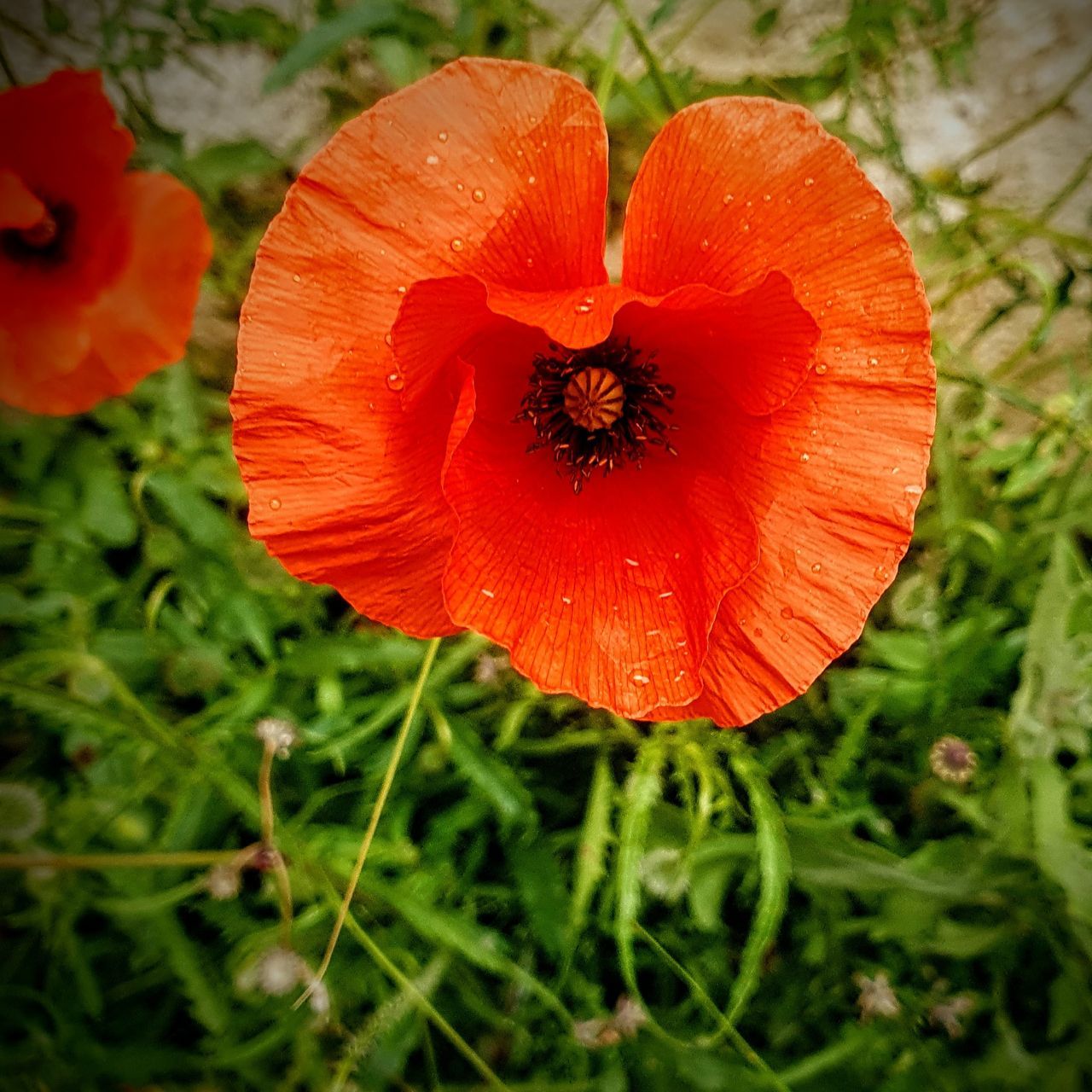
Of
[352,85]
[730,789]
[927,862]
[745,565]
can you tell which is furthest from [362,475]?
[352,85]

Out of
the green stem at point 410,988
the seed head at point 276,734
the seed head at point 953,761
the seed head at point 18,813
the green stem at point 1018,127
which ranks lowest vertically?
the green stem at point 410,988

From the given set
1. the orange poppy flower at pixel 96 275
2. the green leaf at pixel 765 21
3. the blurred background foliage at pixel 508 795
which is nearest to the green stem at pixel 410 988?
the blurred background foliage at pixel 508 795

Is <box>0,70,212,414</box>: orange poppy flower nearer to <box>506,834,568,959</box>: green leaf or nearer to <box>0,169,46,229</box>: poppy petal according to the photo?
<box>0,169,46,229</box>: poppy petal

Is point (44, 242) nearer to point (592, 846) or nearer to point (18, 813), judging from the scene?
point (18, 813)

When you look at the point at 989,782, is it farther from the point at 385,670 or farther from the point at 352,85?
the point at 352,85

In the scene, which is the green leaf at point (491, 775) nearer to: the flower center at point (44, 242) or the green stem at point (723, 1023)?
the green stem at point (723, 1023)

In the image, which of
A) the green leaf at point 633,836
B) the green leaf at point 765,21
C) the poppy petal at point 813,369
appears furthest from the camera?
the green leaf at point 765,21

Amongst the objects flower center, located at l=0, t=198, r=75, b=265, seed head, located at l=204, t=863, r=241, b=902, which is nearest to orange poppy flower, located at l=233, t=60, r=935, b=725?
seed head, located at l=204, t=863, r=241, b=902
